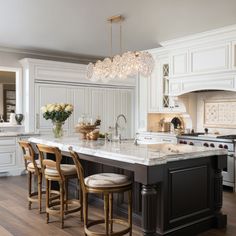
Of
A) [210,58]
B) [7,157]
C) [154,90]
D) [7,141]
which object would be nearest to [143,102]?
[154,90]

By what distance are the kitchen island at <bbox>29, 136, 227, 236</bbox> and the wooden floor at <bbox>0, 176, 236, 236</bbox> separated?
25cm

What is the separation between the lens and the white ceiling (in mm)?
4062

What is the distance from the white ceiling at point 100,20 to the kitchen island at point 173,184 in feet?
6.19

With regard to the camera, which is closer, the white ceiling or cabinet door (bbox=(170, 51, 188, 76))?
the white ceiling

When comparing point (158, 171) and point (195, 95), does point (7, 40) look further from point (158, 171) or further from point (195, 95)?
point (158, 171)

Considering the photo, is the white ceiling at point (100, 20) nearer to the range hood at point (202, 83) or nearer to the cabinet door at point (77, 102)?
the range hood at point (202, 83)

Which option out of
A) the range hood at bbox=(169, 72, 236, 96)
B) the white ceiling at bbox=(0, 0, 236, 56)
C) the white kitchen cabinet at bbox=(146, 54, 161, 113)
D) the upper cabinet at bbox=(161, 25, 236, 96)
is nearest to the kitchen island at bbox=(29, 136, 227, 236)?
the white ceiling at bbox=(0, 0, 236, 56)

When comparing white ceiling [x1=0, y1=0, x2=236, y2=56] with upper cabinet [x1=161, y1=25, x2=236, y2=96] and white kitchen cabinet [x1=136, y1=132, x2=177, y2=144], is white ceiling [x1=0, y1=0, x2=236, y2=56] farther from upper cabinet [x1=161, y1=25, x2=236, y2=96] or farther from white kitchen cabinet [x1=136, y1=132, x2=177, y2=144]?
white kitchen cabinet [x1=136, y1=132, x2=177, y2=144]

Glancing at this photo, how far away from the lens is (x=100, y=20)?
15.6 feet

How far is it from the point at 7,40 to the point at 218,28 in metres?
3.93

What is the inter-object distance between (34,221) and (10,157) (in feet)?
9.32

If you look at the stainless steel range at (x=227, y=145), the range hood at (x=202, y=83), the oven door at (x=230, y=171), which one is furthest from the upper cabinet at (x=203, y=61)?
the oven door at (x=230, y=171)

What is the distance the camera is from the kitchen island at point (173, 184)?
293 cm

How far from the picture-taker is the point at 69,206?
433cm
